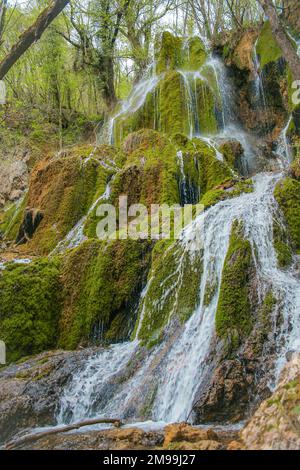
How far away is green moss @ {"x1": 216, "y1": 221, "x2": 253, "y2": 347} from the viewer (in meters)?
4.83

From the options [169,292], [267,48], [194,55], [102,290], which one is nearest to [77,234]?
[102,290]

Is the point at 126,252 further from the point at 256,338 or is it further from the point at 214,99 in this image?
the point at 214,99

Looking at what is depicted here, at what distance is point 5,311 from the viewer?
660 centimetres

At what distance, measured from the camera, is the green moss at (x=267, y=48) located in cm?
1321

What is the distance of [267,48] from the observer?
44.8 ft

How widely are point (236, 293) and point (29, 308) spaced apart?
3.45 meters

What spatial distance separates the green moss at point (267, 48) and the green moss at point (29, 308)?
1034cm

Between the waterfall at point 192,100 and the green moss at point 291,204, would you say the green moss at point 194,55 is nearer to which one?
the waterfall at point 192,100

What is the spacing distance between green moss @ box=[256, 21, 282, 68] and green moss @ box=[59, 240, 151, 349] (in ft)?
31.0

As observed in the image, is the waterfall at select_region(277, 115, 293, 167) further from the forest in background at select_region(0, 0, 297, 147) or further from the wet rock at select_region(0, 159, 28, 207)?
the wet rock at select_region(0, 159, 28, 207)

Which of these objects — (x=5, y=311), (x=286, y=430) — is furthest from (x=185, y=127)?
(x=286, y=430)

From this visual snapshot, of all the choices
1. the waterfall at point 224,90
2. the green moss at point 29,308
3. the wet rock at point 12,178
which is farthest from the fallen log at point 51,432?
the wet rock at point 12,178
